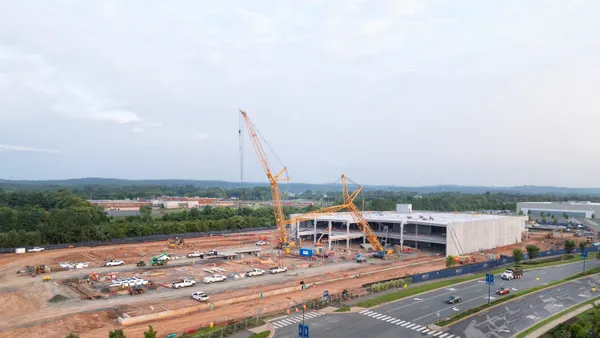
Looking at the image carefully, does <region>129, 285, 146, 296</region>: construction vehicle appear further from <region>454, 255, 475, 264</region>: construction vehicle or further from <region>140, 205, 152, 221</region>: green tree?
<region>140, 205, 152, 221</region>: green tree

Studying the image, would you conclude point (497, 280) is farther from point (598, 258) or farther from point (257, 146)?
point (257, 146)

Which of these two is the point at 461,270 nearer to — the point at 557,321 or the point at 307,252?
the point at 557,321

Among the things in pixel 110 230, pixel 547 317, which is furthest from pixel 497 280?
pixel 110 230

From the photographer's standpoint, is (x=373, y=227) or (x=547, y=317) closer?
(x=547, y=317)

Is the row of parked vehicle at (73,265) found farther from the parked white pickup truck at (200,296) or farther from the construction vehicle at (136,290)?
the parked white pickup truck at (200,296)

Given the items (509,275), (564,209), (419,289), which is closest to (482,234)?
(509,275)

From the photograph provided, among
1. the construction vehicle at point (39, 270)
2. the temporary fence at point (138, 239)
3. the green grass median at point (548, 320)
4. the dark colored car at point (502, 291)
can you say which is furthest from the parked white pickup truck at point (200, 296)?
the temporary fence at point (138, 239)
